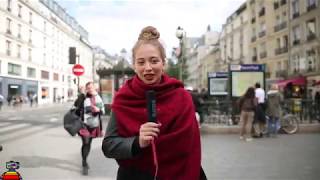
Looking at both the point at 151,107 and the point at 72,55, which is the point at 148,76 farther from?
the point at 72,55

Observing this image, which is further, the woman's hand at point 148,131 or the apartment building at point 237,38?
the apartment building at point 237,38

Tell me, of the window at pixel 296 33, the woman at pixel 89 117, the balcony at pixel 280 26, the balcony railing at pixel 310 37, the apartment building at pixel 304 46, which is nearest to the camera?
the woman at pixel 89 117

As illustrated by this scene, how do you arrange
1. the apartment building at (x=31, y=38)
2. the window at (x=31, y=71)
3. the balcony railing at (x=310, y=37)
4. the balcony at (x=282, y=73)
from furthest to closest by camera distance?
1. the balcony at (x=282, y=73)
2. the balcony railing at (x=310, y=37)
3. the window at (x=31, y=71)
4. the apartment building at (x=31, y=38)

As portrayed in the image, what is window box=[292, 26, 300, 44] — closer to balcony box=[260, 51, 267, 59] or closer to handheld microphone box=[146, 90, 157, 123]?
balcony box=[260, 51, 267, 59]

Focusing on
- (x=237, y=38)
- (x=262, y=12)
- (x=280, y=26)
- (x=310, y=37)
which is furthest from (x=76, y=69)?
(x=237, y=38)

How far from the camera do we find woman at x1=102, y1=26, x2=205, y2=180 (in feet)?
5.65

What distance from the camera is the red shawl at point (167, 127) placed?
67.9 inches

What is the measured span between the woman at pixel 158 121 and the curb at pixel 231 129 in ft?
32.6

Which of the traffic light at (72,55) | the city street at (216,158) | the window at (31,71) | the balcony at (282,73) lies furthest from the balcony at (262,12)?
the window at (31,71)

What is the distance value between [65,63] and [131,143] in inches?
206

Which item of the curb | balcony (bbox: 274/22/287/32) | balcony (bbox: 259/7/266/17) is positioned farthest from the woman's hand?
balcony (bbox: 259/7/266/17)

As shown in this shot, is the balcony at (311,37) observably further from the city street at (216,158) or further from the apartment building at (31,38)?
the apartment building at (31,38)

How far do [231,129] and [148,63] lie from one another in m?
10.2

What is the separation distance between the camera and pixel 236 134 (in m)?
11.5
